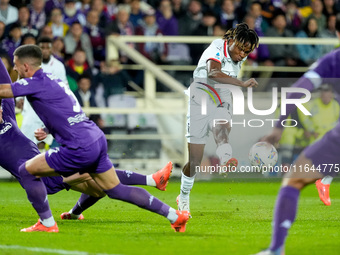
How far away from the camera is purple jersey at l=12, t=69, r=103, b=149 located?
23.9 ft

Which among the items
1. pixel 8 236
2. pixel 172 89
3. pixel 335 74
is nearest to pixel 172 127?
pixel 172 89

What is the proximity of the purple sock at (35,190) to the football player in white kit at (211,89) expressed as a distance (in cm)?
244

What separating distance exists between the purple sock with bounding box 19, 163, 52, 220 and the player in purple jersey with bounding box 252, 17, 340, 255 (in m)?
2.77

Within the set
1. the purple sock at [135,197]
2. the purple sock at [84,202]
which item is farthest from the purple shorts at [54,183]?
the purple sock at [135,197]

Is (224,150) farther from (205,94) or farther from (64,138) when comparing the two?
(64,138)

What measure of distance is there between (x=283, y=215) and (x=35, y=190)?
2.92 m

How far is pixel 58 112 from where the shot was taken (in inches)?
288

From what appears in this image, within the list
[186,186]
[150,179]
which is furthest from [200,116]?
[150,179]

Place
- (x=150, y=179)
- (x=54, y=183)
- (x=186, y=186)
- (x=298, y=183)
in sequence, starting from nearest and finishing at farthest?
(x=298, y=183) → (x=54, y=183) → (x=150, y=179) → (x=186, y=186)

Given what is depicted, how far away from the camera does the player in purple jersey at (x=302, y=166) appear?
5680mm

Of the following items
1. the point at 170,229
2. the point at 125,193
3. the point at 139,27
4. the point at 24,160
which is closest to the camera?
the point at 125,193

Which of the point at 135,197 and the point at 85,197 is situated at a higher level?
the point at 135,197

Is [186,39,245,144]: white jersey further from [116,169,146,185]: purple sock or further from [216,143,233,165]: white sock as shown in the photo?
[116,169,146,185]: purple sock

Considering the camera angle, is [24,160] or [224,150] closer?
[24,160]
